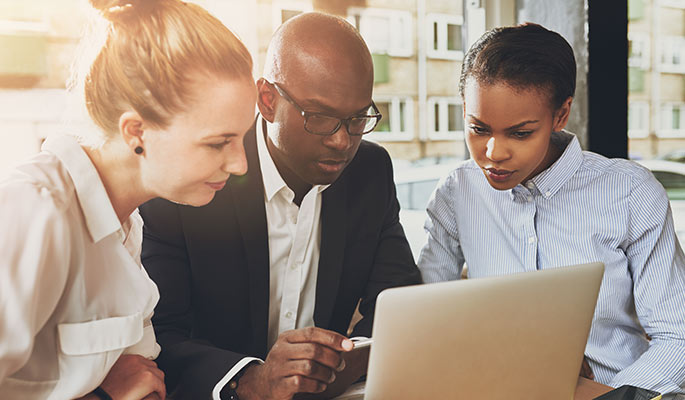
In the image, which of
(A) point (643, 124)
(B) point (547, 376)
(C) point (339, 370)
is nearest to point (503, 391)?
(B) point (547, 376)

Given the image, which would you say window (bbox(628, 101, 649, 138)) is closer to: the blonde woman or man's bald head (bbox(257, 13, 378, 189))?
man's bald head (bbox(257, 13, 378, 189))

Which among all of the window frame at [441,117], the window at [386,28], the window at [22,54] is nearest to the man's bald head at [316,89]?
the window at [22,54]

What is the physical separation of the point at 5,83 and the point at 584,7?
7.05 ft

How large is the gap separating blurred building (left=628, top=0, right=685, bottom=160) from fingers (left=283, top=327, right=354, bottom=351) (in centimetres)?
263

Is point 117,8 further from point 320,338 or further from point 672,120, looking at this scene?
point 672,120

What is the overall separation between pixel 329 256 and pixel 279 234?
0.45 feet

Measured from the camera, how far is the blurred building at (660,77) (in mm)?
3262

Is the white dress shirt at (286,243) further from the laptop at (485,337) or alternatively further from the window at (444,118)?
the window at (444,118)

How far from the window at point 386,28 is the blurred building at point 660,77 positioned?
1260 mm

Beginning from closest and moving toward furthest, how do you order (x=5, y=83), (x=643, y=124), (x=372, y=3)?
(x=5, y=83) < (x=372, y=3) < (x=643, y=124)

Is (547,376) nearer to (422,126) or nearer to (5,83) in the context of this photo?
(5,83)

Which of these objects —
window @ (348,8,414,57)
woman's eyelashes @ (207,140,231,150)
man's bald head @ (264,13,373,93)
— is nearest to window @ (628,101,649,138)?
window @ (348,8,414,57)

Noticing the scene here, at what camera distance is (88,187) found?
82 centimetres

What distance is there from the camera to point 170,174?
2.89 feet
